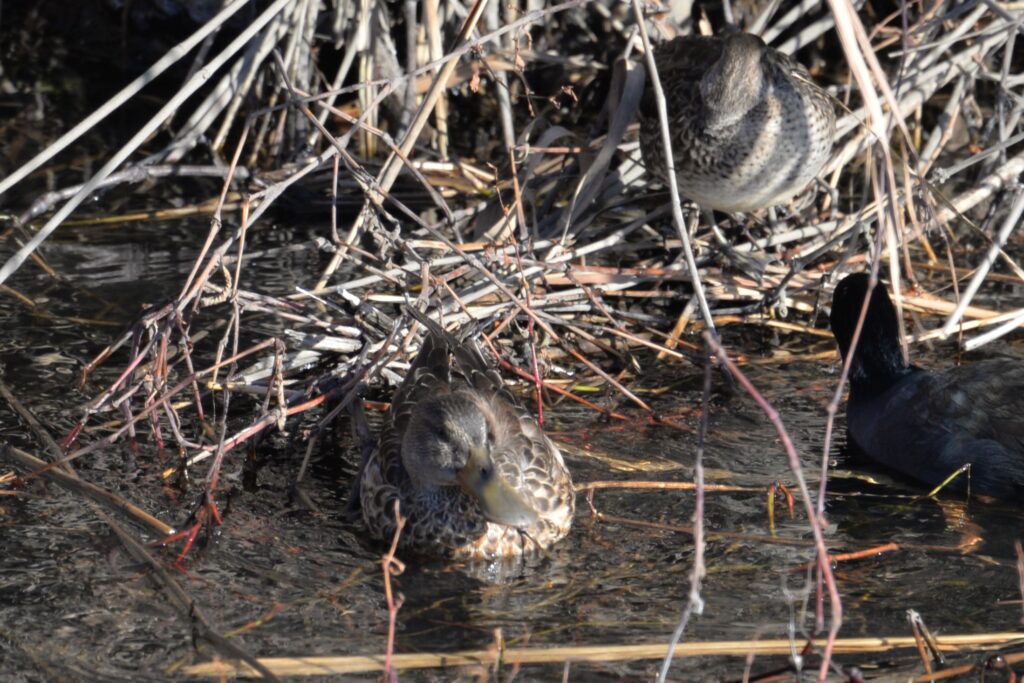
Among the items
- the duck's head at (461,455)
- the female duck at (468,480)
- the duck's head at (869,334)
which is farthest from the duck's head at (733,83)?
the duck's head at (461,455)

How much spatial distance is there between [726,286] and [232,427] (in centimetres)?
222

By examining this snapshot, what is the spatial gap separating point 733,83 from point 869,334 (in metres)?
1.15

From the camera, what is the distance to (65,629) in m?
3.82

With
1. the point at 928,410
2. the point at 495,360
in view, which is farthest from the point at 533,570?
the point at 928,410

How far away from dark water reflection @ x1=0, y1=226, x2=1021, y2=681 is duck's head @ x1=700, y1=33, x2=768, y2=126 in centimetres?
→ 118

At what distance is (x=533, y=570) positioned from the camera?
14.3 ft

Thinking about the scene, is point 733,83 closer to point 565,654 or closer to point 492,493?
point 492,493

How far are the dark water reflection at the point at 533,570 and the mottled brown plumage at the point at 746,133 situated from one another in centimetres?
90

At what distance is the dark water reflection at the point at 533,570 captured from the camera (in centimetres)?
379

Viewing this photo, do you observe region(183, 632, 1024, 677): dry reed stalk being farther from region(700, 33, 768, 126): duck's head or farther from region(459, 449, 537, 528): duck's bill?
region(700, 33, 768, 126): duck's head

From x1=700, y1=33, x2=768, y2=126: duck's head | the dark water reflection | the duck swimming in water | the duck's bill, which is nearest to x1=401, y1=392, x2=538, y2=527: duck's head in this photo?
the duck's bill

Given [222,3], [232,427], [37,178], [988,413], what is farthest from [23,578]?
[222,3]

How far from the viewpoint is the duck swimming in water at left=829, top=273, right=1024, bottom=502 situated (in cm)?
490

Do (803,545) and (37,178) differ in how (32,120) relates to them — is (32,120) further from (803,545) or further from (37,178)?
(803,545)
